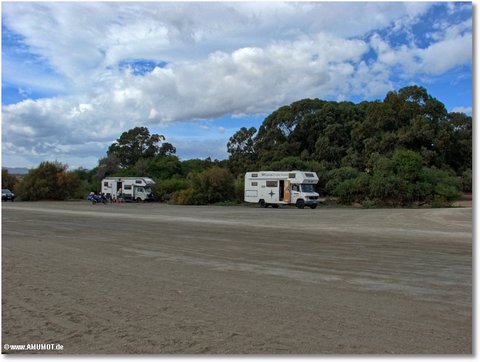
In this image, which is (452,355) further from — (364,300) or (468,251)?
(468,251)

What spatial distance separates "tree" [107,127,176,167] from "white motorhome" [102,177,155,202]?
38111 mm

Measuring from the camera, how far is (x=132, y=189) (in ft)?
183

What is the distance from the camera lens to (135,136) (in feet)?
314

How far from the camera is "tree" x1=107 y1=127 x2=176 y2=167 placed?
9500 centimetres

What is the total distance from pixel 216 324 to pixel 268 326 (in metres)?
0.66

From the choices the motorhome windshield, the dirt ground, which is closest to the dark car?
the motorhome windshield

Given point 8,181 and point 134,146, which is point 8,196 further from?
point 134,146

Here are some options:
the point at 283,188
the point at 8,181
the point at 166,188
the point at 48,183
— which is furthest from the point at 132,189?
the point at 8,181

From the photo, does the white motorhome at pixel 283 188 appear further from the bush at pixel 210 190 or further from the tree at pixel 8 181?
the tree at pixel 8 181

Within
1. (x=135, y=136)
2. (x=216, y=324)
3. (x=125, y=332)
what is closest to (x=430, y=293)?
(x=216, y=324)

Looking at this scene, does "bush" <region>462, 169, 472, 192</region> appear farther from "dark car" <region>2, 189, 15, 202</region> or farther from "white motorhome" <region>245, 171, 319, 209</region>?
"dark car" <region>2, 189, 15, 202</region>

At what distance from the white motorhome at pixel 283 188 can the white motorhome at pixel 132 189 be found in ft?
54.1

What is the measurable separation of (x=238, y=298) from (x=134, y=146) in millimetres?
91071

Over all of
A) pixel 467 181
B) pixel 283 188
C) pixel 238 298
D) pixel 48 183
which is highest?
pixel 467 181
